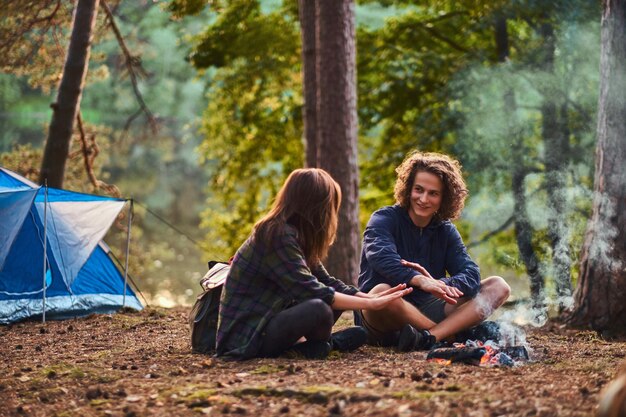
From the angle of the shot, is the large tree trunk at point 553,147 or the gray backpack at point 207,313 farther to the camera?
the large tree trunk at point 553,147

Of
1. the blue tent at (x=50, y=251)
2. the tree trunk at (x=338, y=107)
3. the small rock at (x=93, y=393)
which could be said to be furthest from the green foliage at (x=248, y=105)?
the small rock at (x=93, y=393)

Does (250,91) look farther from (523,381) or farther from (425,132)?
(523,381)

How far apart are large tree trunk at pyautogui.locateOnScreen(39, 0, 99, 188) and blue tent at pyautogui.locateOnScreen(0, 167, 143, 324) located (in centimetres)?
184

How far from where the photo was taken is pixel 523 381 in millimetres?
3975

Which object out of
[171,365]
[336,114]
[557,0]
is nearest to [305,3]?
[336,114]

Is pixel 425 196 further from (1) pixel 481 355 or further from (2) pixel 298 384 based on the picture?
(2) pixel 298 384

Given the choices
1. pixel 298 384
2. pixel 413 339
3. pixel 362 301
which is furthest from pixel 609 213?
pixel 298 384

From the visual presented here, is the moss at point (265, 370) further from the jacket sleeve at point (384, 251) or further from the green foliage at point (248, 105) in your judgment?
the green foliage at point (248, 105)

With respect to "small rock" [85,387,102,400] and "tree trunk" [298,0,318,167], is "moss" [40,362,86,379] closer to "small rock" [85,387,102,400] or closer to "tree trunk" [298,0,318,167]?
"small rock" [85,387,102,400]

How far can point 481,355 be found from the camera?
15.1ft

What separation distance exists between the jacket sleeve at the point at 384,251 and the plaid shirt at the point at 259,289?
61 centimetres

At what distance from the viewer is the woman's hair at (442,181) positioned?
5.55 m

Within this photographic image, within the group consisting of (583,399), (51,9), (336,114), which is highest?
(51,9)

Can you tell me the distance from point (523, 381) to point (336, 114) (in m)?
5.45
